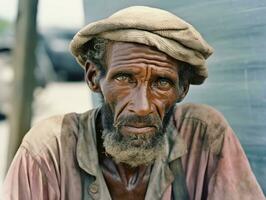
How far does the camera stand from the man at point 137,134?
8.86ft

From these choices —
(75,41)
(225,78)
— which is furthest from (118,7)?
(75,41)

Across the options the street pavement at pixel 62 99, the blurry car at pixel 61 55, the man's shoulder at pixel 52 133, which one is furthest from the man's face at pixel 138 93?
the blurry car at pixel 61 55

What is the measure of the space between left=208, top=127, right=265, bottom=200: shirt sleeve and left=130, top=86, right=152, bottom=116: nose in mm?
467

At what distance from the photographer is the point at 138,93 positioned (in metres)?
2.70

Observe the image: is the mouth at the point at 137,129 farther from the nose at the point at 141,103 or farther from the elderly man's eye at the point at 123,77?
the elderly man's eye at the point at 123,77

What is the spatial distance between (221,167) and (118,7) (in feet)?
5.52

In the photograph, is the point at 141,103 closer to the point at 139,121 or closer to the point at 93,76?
the point at 139,121

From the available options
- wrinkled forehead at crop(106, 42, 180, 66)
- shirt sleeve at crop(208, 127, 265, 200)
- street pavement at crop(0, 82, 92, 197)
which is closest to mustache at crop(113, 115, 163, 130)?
wrinkled forehead at crop(106, 42, 180, 66)

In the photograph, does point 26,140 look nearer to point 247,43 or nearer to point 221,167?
point 221,167

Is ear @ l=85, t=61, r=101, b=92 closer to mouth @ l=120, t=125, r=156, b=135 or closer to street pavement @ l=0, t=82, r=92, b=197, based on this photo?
mouth @ l=120, t=125, r=156, b=135

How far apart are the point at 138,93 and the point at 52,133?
486 millimetres

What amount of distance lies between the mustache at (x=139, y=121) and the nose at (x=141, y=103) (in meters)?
0.02

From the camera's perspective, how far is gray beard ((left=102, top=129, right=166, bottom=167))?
107 inches

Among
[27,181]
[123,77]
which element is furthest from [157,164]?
[27,181]
